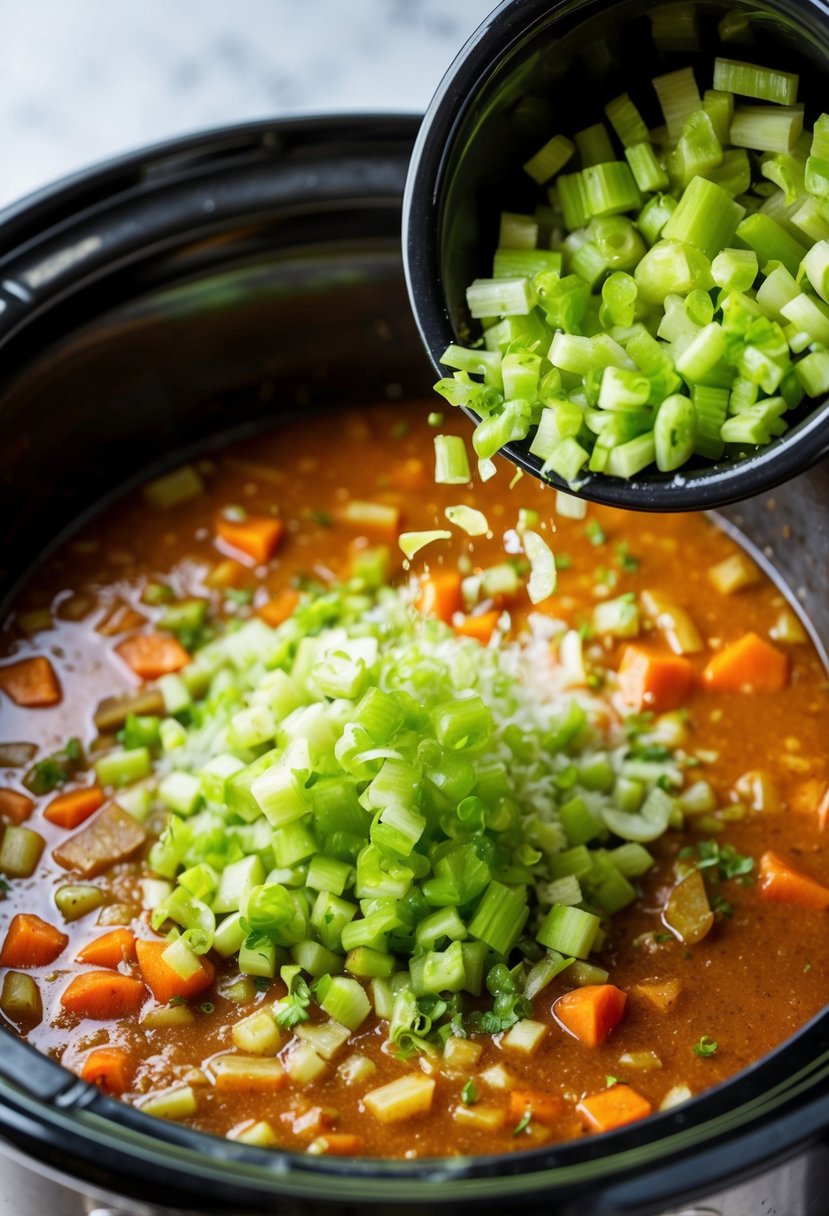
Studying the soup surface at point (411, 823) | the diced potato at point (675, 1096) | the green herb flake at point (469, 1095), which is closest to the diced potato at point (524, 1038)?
the soup surface at point (411, 823)

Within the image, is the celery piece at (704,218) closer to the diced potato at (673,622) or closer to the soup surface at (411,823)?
the soup surface at (411,823)

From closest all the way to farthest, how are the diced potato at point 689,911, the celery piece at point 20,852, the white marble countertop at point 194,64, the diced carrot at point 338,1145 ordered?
1. the diced carrot at point 338,1145
2. the diced potato at point 689,911
3. the celery piece at point 20,852
4. the white marble countertop at point 194,64

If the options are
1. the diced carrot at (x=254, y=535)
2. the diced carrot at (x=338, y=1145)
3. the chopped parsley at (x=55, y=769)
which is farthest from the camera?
the diced carrot at (x=254, y=535)

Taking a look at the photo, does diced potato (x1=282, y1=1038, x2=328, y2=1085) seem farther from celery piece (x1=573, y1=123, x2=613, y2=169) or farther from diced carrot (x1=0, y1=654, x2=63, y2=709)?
celery piece (x1=573, y1=123, x2=613, y2=169)

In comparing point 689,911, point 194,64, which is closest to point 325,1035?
point 689,911

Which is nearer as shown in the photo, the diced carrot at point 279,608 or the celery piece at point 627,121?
the celery piece at point 627,121
